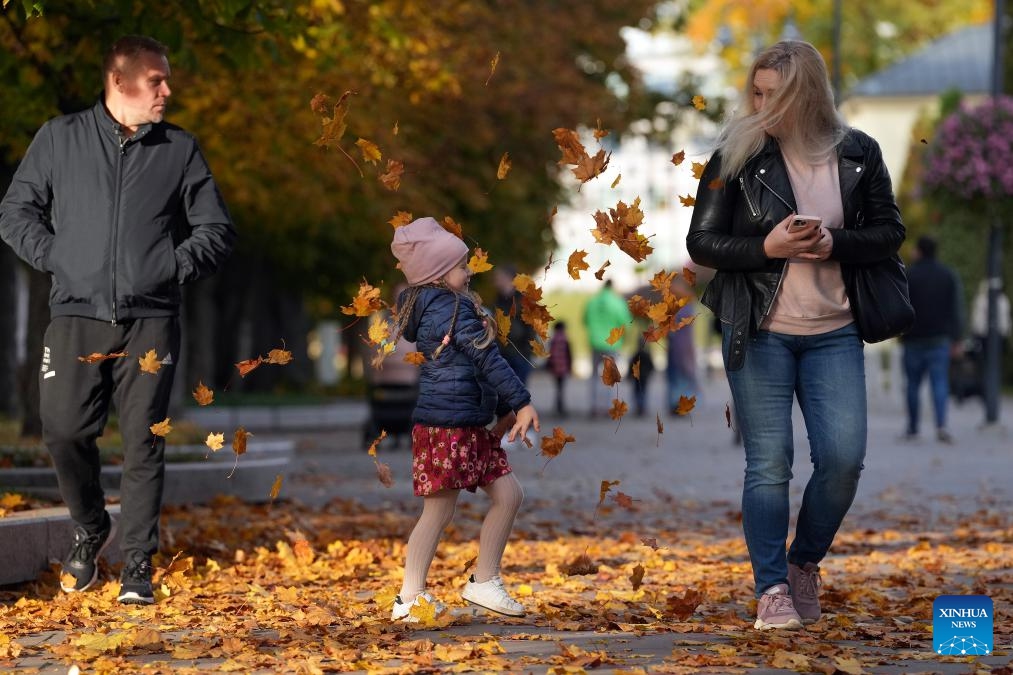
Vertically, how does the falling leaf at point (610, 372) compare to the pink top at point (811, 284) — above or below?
below

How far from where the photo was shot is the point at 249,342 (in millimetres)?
35375

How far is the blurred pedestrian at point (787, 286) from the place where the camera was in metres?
6.34

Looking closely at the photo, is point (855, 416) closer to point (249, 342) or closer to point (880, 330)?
point (880, 330)

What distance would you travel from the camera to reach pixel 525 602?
729 centimetres

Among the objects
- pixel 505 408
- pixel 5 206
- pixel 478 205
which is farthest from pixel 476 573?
pixel 478 205

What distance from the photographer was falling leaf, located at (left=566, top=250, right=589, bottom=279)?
21.6 ft

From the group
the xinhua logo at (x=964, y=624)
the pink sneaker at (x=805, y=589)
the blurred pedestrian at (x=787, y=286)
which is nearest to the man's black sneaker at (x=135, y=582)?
the blurred pedestrian at (x=787, y=286)

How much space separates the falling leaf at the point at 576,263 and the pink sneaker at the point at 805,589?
1.22 m

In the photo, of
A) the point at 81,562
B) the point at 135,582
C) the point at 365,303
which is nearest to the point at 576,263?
the point at 365,303

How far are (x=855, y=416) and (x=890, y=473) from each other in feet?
30.6

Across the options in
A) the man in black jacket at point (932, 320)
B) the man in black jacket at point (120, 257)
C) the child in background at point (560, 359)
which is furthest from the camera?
the child in background at point (560, 359)

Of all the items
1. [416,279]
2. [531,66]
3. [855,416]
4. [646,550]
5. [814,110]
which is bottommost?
[646,550]

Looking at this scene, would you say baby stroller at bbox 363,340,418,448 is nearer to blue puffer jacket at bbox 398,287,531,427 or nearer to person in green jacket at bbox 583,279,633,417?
person in green jacket at bbox 583,279,633,417

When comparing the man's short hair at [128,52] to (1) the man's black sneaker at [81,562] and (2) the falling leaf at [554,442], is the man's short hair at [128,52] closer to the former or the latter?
(1) the man's black sneaker at [81,562]
